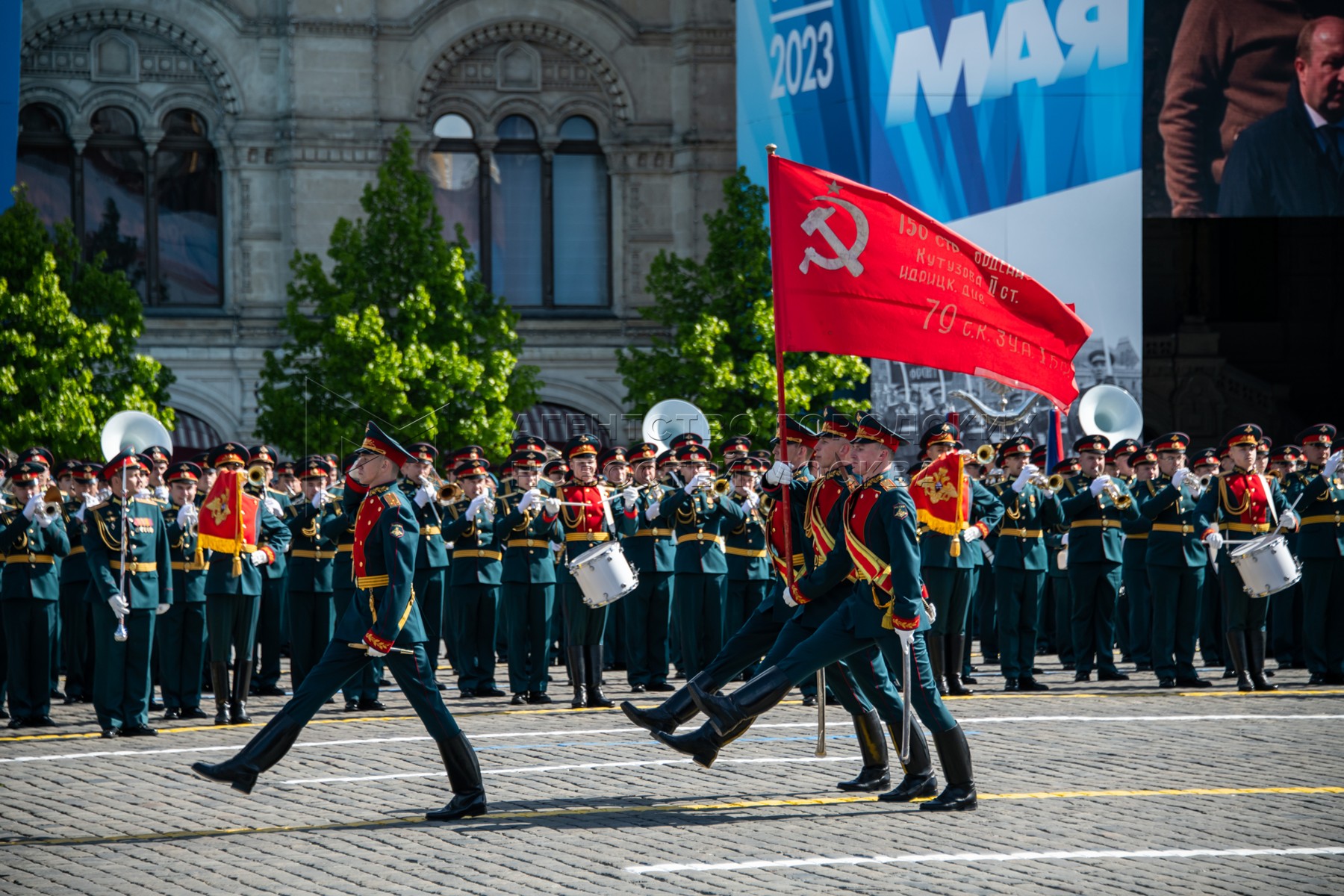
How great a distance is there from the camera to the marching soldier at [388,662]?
9242 millimetres

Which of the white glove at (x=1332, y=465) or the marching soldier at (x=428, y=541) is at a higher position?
the white glove at (x=1332, y=465)

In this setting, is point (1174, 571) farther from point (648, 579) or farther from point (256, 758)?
point (256, 758)

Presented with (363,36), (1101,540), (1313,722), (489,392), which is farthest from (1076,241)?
(1313,722)

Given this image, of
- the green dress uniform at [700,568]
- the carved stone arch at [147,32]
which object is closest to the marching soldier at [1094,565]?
the green dress uniform at [700,568]

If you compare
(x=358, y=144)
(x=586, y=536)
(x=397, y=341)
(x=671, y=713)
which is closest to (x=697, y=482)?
(x=586, y=536)

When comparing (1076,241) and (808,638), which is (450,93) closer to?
(1076,241)

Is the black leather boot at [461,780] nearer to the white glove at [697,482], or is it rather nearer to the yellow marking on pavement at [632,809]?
the yellow marking on pavement at [632,809]

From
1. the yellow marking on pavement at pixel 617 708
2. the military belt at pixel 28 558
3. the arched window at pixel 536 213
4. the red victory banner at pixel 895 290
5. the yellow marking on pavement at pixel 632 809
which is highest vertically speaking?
the arched window at pixel 536 213

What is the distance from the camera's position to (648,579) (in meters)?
15.8

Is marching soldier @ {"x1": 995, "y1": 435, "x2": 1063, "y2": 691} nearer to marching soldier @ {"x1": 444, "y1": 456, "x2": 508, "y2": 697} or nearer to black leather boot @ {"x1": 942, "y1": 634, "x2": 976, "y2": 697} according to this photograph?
black leather boot @ {"x1": 942, "y1": 634, "x2": 976, "y2": 697}

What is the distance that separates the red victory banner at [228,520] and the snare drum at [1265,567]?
7.91m

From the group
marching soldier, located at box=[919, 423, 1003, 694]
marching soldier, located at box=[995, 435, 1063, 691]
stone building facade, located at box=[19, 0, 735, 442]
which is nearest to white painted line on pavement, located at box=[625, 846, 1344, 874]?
marching soldier, located at box=[919, 423, 1003, 694]

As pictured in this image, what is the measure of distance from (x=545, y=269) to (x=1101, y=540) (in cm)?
2140

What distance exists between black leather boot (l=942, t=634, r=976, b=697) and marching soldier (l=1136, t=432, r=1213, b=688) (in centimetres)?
192
